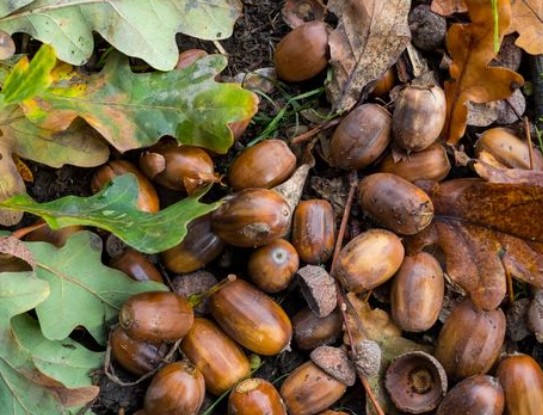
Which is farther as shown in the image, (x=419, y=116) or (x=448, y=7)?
(x=448, y=7)

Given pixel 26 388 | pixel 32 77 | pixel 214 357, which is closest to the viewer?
pixel 32 77

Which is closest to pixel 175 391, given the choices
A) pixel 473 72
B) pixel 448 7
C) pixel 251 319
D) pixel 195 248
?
pixel 251 319

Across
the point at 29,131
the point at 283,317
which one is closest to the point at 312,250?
the point at 283,317

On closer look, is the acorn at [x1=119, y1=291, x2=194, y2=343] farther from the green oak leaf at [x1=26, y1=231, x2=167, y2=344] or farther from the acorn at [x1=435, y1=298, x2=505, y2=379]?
the acorn at [x1=435, y1=298, x2=505, y2=379]

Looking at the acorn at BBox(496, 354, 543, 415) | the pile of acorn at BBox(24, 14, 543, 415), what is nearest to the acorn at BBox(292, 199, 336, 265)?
the pile of acorn at BBox(24, 14, 543, 415)

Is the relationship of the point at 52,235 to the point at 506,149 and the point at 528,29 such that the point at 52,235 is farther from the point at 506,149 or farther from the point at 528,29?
the point at 528,29

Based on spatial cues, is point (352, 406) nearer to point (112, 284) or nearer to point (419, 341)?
point (419, 341)
